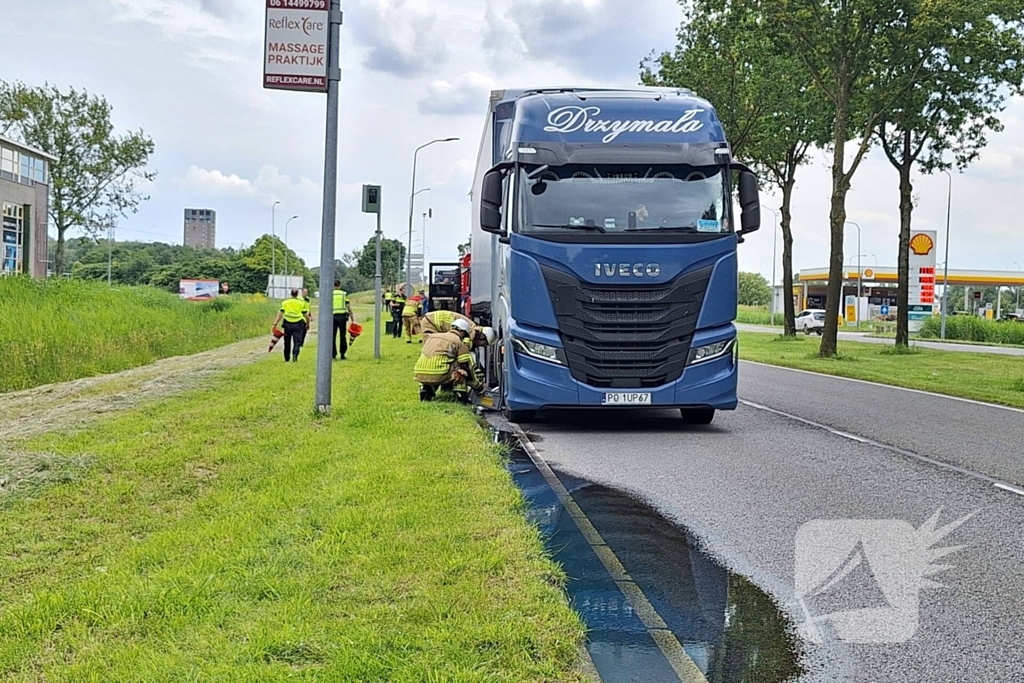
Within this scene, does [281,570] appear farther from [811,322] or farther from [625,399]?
[811,322]

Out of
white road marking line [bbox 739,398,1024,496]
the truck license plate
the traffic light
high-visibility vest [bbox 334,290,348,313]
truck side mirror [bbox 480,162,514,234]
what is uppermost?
the traffic light

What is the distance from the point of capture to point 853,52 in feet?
93.1

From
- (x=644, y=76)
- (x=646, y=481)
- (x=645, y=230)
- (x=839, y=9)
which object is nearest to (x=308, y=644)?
(x=646, y=481)

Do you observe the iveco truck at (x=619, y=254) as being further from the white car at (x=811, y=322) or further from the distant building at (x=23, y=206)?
the white car at (x=811, y=322)

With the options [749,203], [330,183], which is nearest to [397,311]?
[330,183]

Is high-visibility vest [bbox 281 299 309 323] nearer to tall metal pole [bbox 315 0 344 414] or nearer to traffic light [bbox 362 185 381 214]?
traffic light [bbox 362 185 381 214]

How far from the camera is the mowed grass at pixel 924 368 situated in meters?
20.0

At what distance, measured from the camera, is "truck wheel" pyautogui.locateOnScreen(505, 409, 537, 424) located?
13234mm

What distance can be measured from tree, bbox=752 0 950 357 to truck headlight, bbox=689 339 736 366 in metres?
17.9

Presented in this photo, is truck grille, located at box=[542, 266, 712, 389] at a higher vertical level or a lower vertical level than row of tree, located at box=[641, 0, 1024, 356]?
lower

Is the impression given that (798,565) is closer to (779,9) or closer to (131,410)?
(131,410)

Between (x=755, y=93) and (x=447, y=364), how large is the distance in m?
25.4

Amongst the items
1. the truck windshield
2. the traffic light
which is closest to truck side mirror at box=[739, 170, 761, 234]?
the truck windshield

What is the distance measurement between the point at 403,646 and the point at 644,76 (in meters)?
39.0
